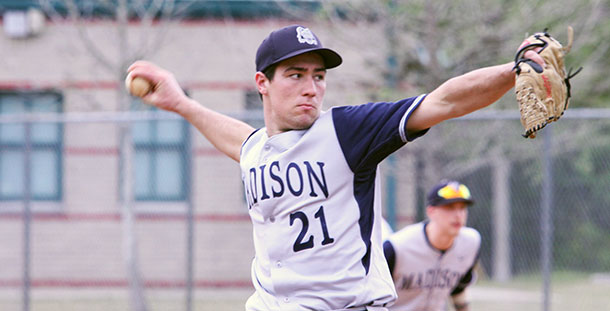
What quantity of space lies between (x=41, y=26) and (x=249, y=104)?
3.89m

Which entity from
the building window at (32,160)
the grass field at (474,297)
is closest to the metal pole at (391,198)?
the grass field at (474,297)

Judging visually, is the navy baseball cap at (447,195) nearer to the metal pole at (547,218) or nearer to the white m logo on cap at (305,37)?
the metal pole at (547,218)

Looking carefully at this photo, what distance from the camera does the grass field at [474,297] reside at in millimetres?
8586

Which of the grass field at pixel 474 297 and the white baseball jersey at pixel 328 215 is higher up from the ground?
the grass field at pixel 474 297

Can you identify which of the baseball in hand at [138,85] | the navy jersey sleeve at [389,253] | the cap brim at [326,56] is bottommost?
the navy jersey sleeve at [389,253]

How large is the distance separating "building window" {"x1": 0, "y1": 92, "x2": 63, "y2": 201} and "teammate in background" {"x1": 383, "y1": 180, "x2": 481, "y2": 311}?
16.7 ft

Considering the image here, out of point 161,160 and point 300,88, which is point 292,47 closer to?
point 300,88

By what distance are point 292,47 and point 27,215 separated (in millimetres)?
6956

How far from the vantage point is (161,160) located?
9.76 metres

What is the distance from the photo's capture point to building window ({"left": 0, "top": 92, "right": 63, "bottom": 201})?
389 inches

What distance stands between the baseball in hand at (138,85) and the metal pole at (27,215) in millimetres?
5892

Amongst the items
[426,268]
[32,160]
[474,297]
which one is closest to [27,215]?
[32,160]

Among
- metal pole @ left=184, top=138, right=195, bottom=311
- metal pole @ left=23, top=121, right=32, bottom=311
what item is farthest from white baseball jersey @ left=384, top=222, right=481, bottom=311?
metal pole @ left=23, top=121, right=32, bottom=311

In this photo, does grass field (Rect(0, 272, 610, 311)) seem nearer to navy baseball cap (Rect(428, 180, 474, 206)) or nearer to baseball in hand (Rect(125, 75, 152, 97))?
navy baseball cap (Rect(428, 180, 474, 206))
